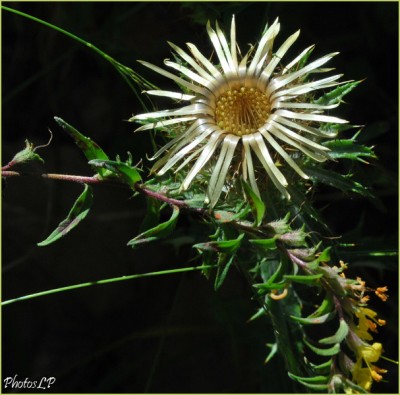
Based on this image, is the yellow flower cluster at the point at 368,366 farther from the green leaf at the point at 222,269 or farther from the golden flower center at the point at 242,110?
the golden flower center at the point at 242,110

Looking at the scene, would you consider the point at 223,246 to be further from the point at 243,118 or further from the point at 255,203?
the point at 243,118

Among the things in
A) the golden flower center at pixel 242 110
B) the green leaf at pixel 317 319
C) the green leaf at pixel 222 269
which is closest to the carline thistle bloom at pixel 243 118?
the golden flower center at pixel 242 110

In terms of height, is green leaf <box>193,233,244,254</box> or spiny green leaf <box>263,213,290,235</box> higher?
spiny green leaf <box>263,213,290,235</box>

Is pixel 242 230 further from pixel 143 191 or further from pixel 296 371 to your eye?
pixel 296 371

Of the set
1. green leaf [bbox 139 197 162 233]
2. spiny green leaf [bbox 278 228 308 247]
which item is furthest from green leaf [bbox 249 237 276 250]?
green leaf [bbox 139 197 162 233]

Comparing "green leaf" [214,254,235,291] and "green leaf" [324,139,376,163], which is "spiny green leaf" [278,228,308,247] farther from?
"green leaf" [324,139,376,163]
